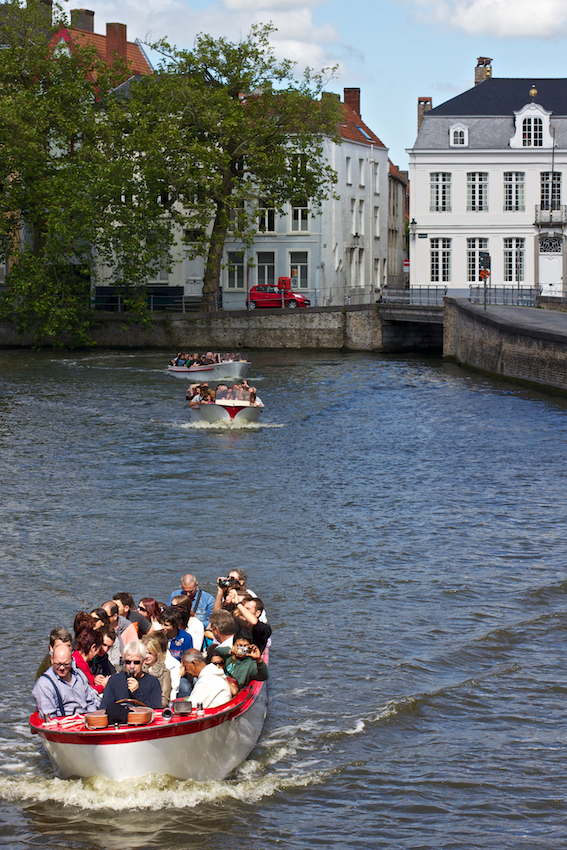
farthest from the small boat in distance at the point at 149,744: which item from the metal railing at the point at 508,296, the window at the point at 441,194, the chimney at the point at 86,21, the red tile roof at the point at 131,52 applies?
the chimney at the point at 86,21

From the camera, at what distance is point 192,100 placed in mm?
55062

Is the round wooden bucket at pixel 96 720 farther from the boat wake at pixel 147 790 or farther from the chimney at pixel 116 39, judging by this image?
the chimney at pixel 116 39

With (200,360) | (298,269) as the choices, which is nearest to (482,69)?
(298,269)

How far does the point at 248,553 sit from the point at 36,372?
30993mm

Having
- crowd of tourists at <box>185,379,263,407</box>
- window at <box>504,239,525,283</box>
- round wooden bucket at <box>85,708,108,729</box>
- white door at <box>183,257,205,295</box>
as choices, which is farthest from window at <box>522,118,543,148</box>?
round wooden bucket at <box>85,708,108,729</box>

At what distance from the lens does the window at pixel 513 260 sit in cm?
6372

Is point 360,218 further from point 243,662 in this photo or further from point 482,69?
point 243,662

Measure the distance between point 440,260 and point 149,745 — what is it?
5700 centimetres

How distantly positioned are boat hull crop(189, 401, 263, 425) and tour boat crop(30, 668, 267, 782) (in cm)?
2171

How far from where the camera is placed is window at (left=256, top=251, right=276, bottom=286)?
66750 mm

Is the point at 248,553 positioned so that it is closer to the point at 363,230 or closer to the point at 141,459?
the point at 141,459

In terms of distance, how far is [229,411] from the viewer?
105ft

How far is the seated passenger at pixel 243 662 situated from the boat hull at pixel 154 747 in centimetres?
45

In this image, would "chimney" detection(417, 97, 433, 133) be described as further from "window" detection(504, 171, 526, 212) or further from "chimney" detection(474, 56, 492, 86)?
"window" detection(504, 171, 526, 212)
